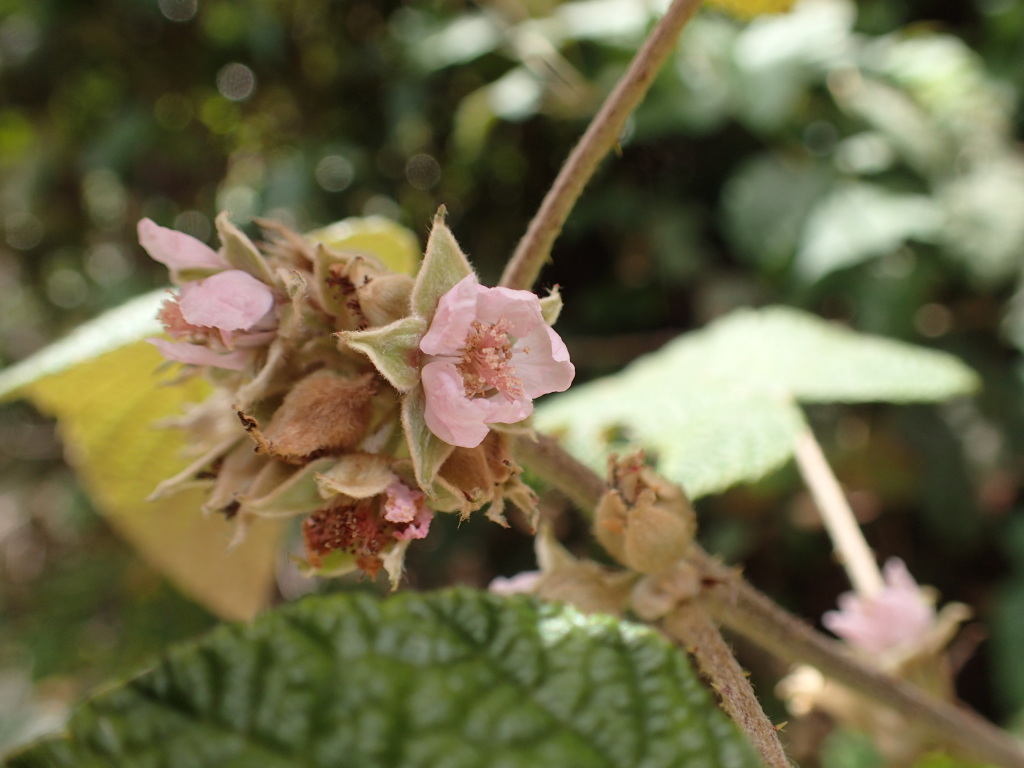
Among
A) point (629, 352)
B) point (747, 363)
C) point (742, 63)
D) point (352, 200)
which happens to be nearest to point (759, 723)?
point (747, 363)

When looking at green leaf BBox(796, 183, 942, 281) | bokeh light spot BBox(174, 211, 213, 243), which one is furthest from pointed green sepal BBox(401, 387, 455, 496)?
bokeh light spot BBox(174, 211, 213, 243)

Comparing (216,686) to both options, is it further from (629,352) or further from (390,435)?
(629,352)

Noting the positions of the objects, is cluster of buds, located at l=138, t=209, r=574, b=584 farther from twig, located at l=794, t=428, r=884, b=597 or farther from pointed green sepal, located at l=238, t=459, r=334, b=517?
twig, located at l=794, t=428, r=884, b=597

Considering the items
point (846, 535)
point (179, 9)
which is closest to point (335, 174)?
point (179, 9)

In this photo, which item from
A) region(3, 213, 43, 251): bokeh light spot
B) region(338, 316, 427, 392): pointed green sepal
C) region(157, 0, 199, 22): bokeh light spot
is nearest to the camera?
region(338, 316, 427, 392): pointed green sepal

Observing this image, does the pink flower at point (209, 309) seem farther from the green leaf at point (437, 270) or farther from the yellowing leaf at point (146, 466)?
the yellowing leaf at point (146, 466)

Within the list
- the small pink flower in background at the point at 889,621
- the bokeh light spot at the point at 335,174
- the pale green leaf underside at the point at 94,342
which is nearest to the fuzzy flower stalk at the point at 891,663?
the small pink flower in background at the point at 889,621

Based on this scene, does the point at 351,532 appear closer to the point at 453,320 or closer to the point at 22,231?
the point at 453,320
